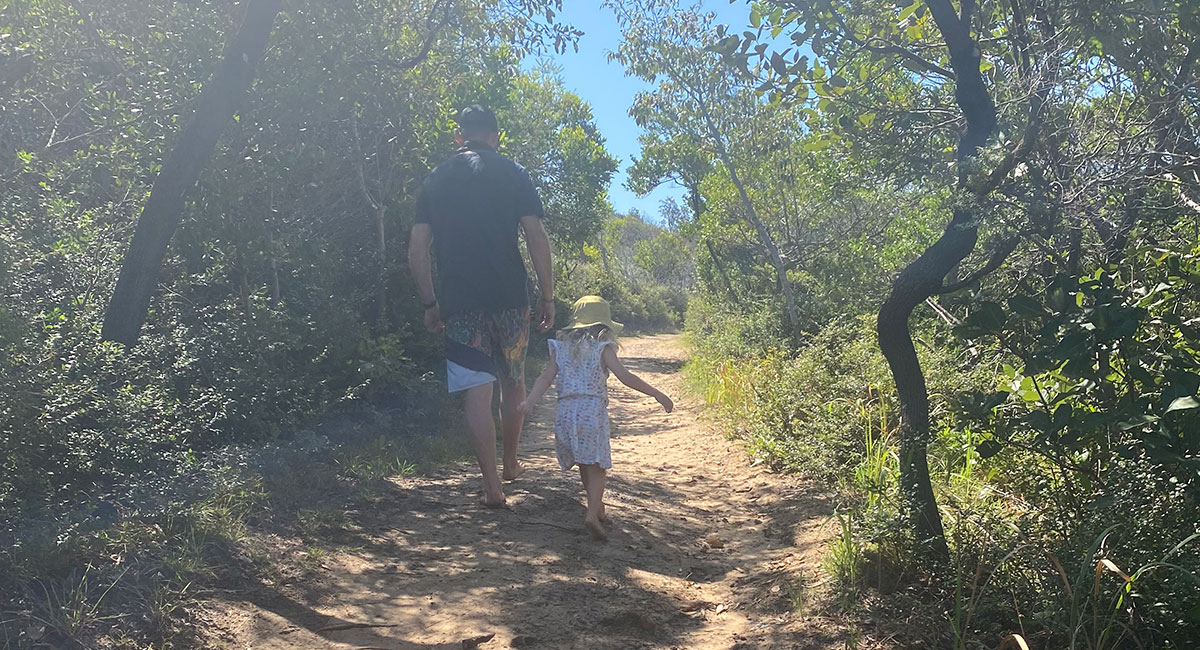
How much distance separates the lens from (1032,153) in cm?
273

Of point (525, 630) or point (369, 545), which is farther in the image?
point (369, 545)

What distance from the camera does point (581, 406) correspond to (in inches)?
153

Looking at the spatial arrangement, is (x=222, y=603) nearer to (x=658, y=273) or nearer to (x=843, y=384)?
(x=843, y=384)

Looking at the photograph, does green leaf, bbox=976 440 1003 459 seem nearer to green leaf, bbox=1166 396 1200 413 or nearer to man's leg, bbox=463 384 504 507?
green leaf, bbox=1166 396 1200 413

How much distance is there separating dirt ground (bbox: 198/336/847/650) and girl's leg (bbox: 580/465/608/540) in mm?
85

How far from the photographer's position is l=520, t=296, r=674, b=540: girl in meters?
3.81

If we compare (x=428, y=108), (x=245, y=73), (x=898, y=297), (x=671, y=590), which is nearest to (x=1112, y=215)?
(x=898, y=297)

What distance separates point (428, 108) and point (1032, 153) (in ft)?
19.6

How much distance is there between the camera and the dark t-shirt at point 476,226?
13.4 feet

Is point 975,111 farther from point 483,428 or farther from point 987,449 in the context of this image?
point 483,428

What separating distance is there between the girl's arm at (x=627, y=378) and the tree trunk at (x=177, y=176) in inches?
→ 108

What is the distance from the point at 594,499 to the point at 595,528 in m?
0.15

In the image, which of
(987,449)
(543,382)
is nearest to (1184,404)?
(987,449)

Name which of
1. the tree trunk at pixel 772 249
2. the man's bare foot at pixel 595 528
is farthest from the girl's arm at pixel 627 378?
the tree trunk at pixel 772 249
